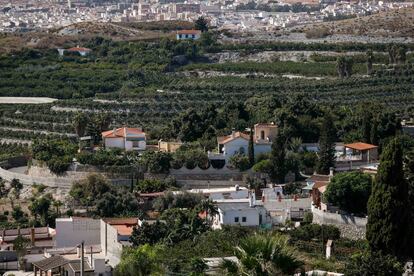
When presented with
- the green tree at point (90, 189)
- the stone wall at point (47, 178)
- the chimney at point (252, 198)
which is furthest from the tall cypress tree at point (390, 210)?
the stone wall at point (47, 178)

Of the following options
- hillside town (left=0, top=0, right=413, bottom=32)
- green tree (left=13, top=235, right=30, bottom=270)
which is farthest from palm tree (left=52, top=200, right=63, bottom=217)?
hillside town (left=0, top=0, right=413, bottom=32)

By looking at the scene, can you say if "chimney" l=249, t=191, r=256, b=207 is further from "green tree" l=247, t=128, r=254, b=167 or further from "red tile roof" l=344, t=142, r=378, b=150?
"red tile roof" l=344, t=142, r=378, b=150

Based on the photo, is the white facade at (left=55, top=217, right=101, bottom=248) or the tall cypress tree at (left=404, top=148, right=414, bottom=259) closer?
the tall cypress tree at (left=404, top=148, right=414, bottom=259)

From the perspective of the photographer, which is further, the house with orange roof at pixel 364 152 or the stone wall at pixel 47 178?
the stone wall at pixel 47 178

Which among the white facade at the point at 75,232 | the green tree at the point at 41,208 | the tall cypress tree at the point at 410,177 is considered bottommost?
the green tree at the point at 41,208

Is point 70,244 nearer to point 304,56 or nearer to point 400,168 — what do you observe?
point 400,168

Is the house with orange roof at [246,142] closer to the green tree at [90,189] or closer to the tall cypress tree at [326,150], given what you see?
the tall cypress tree at [326,150]
